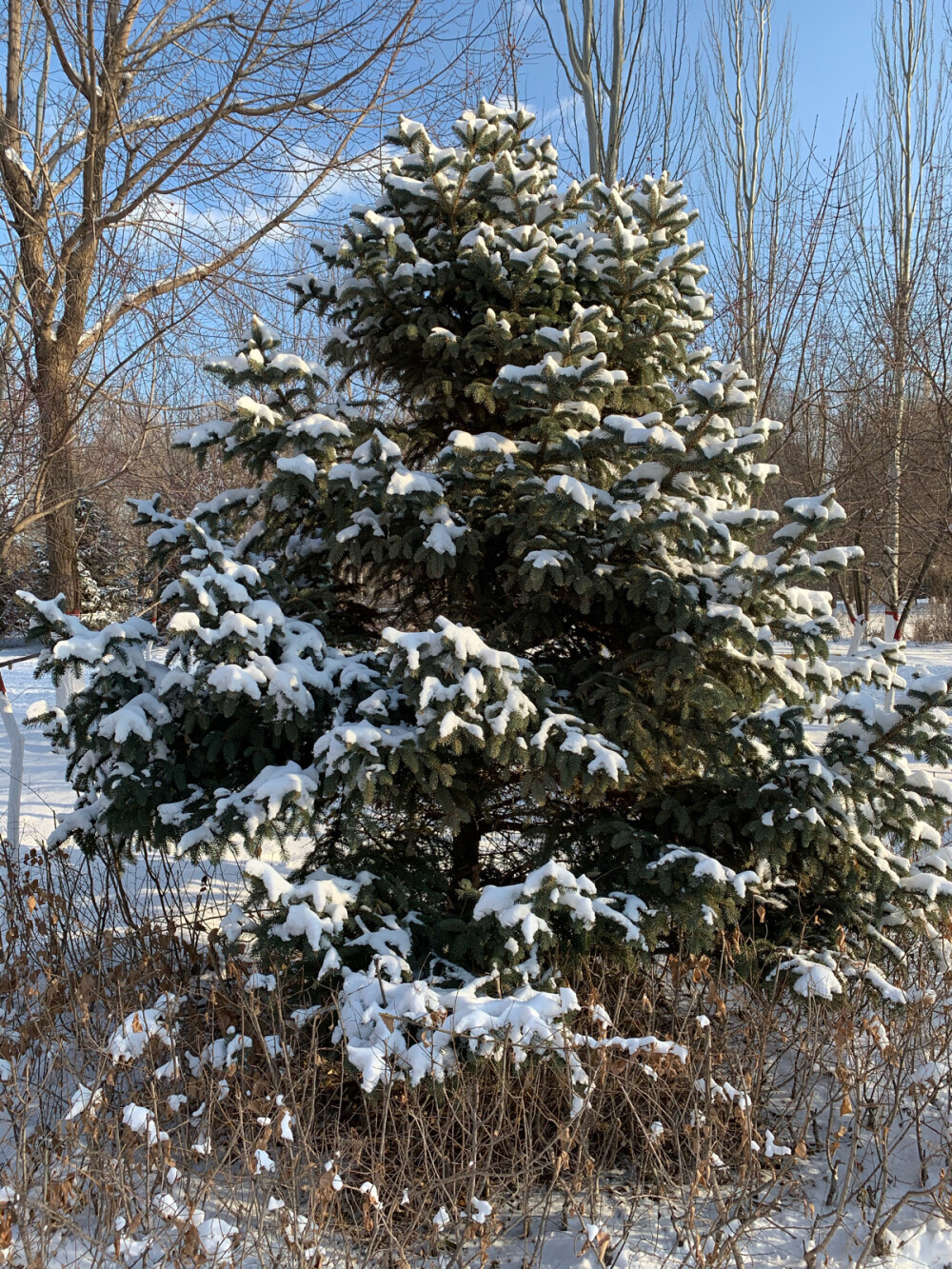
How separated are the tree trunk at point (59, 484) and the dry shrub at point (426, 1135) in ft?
7.24

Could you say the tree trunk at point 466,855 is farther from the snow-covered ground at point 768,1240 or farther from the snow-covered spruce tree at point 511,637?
the snow-covered ground at point 768,1240

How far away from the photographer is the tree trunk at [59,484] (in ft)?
15.4

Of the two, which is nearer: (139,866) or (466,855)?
(466,855)

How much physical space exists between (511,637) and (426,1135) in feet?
5.58

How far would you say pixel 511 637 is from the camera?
11.0 ft

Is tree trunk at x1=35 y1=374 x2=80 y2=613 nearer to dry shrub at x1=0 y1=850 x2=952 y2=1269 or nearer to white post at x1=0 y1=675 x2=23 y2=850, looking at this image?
white post at x1=0 y1=675 x2=23 y2=850

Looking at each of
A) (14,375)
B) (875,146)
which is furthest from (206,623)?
(875,146)

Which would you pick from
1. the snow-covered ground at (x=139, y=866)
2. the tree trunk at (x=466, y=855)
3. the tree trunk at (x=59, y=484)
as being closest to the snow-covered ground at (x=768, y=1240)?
the tree trunk at (x=466, y=855)

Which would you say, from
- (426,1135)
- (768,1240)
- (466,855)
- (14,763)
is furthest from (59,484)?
(768,1240)

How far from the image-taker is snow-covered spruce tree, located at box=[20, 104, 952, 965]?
9.20 ft

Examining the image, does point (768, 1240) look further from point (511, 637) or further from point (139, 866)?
point (139, 866)

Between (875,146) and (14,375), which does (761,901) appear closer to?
(14,375)

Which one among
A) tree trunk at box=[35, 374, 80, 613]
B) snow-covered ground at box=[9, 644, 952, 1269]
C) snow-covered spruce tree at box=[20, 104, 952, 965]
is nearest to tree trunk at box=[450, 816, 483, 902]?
snow-covered spruce tree at box=[20, 104, 952, 965]

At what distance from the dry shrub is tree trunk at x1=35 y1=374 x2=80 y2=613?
7.24 ft
